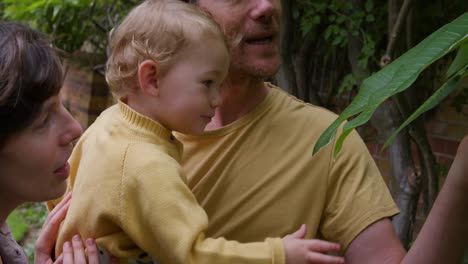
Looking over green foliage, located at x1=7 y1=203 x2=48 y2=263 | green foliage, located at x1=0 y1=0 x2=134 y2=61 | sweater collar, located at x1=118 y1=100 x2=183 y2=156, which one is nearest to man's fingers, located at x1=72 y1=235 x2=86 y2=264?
sweater collar, located at x1=118 y1=100 x2=183 y2=156

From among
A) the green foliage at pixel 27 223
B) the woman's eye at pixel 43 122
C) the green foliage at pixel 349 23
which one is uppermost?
the woman's eye at pixel 43 122

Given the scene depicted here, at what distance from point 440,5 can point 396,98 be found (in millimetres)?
565

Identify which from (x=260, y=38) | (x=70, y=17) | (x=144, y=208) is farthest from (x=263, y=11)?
(x=70, y=17)

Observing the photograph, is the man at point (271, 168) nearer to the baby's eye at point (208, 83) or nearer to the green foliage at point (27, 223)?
the baby's eye at point (208, 83)

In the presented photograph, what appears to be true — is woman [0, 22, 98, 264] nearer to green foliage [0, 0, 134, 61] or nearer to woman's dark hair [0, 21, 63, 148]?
woman's dark hair [0, 21, 63, 148]

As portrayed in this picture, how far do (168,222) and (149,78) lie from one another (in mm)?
408

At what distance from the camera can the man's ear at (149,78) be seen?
1.79m

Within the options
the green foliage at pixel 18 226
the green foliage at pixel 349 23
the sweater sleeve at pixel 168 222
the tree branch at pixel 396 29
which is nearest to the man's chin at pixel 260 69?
the sweater sleeve at pixel 168 222

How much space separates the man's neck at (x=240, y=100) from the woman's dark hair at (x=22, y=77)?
2.00 feet

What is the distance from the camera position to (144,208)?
1643 millimetres

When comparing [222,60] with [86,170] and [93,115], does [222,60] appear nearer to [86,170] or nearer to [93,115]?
[86,170]

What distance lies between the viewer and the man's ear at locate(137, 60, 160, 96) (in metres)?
1.79

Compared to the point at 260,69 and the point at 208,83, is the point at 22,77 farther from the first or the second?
the point at 260,69

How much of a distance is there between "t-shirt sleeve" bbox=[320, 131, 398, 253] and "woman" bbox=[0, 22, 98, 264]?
664 mm
